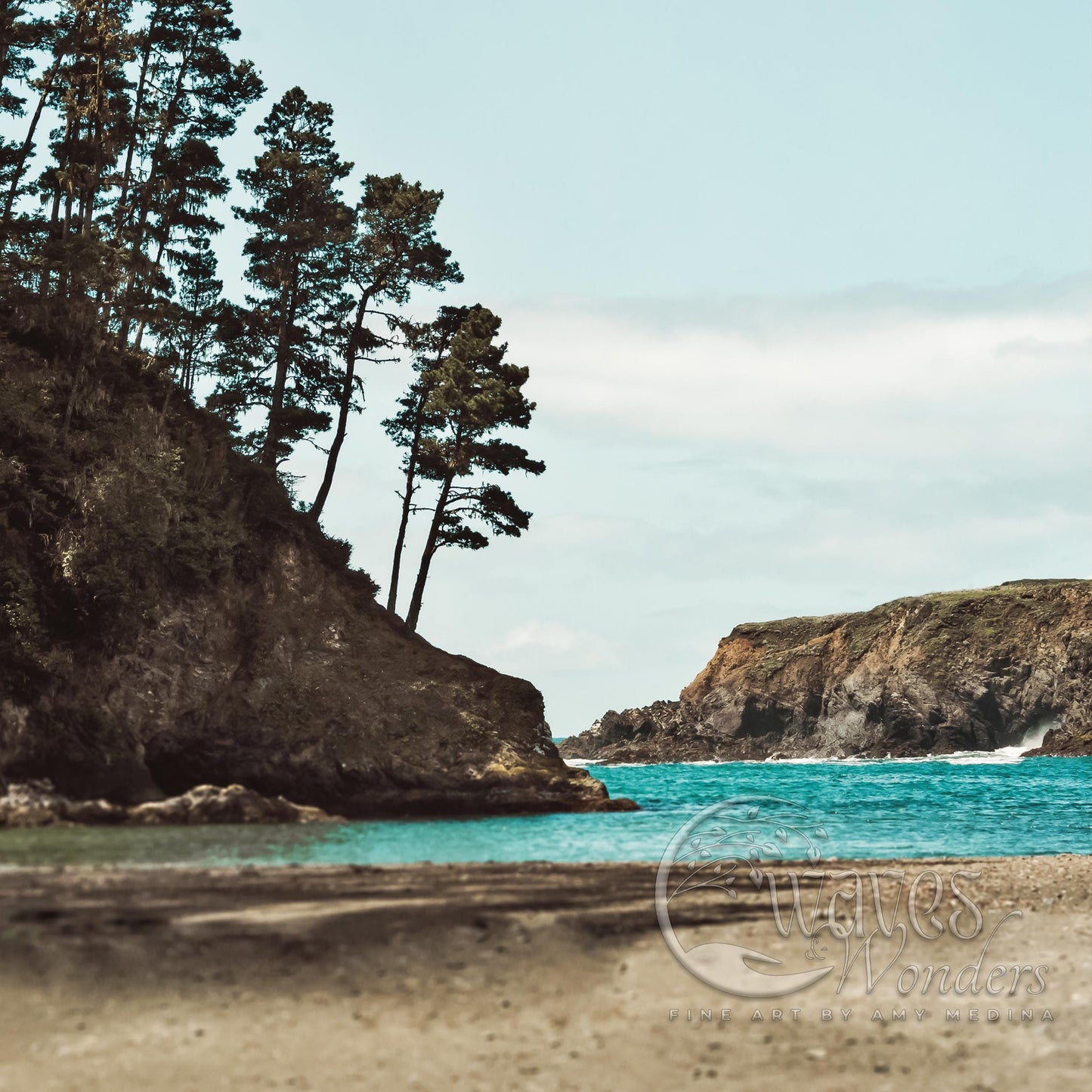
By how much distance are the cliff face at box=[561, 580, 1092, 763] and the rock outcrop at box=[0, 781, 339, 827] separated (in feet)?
323

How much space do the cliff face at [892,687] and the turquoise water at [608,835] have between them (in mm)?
75881

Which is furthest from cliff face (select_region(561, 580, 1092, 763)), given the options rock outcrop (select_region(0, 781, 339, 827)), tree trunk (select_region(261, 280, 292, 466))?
rock outcrop (select_region(0, 781, 339, 827))

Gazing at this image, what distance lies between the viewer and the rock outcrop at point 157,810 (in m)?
24.1

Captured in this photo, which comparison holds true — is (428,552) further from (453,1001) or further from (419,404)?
(453,1001)

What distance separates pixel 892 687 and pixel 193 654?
110771 mm

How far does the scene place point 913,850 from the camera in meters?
26.4

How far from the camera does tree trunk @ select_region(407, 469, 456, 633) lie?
A: 4253 centimetres

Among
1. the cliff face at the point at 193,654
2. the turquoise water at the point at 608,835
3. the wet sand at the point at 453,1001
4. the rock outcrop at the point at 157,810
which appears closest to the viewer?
the wet sand at the point at 453,1001

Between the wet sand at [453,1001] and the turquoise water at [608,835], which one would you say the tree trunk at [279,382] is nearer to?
the turquoise water at [608,835]

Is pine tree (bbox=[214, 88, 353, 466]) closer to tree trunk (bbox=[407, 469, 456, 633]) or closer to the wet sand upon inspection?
tree trunk (bbox=[407, 469, 456, 633])

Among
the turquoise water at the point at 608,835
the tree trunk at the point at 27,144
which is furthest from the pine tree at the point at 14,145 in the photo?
the turquoise water at the point at 608,835

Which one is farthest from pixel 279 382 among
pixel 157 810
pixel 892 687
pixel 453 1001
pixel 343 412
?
pixel 892 687

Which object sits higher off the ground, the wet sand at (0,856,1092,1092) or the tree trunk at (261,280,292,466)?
the tree trunk at (261,280,292,466)

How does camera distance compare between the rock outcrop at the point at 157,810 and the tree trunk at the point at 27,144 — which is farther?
the tree trunk at the point at 27,144
